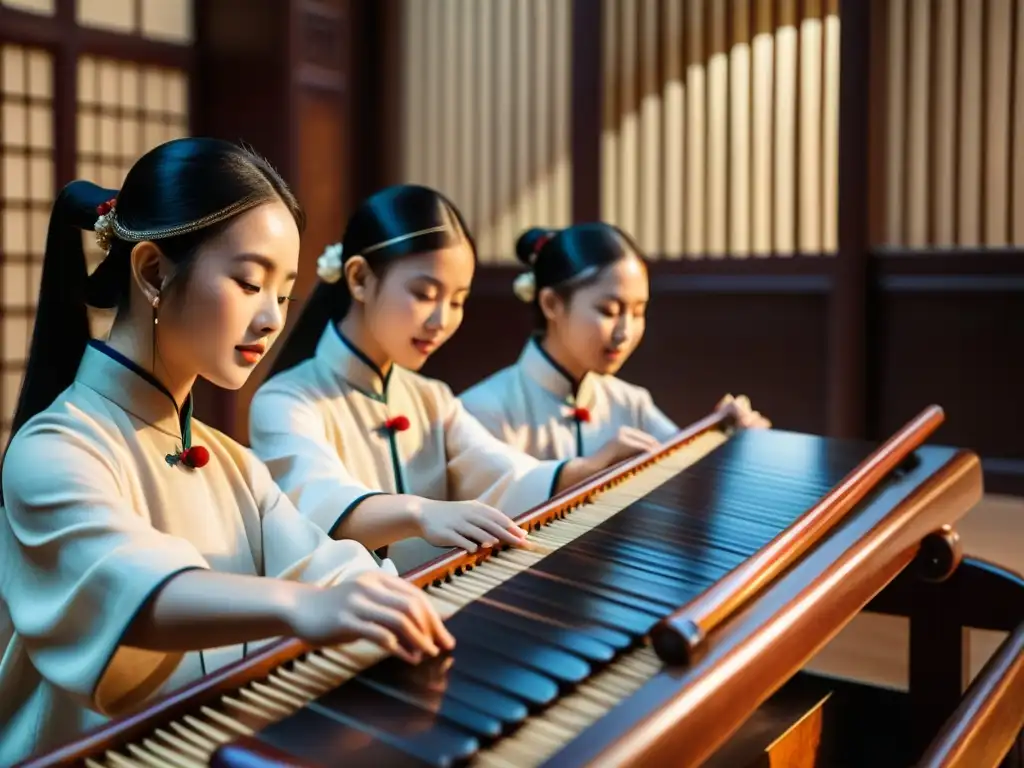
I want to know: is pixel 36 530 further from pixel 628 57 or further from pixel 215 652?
pixel 628 57

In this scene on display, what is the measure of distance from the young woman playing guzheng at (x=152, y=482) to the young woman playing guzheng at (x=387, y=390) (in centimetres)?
47

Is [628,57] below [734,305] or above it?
above

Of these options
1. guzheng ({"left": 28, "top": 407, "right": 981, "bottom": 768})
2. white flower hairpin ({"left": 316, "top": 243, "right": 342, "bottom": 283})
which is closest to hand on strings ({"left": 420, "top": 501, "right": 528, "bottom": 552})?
guzheng ({"left": 28, "top": 407, "right": 981, "bottom": 768})

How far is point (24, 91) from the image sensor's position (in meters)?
4.85

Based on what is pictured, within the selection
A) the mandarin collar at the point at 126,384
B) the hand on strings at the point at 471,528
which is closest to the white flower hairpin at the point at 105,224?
the mandarin collar at the point at 126,384

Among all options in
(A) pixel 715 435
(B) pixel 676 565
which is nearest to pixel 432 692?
(B) pixel 676 565

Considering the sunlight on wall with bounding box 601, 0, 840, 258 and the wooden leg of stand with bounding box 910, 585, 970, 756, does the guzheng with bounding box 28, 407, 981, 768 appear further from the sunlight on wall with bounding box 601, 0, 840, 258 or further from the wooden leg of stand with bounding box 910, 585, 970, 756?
the sunlight on wall with bounding box 601, 0, 840, 258

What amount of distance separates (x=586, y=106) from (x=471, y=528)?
4.39m

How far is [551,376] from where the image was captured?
269cm

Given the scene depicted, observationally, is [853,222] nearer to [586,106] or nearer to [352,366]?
[586,106]

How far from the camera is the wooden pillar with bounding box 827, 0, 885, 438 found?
4.68 m

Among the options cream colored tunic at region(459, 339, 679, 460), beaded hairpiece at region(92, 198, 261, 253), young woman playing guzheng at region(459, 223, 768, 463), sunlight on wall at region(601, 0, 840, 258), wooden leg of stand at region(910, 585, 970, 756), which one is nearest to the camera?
beaded hairpiece at region(92, 198, 261, 253)

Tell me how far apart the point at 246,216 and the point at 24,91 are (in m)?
4.19

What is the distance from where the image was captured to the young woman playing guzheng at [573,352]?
8.29ft
